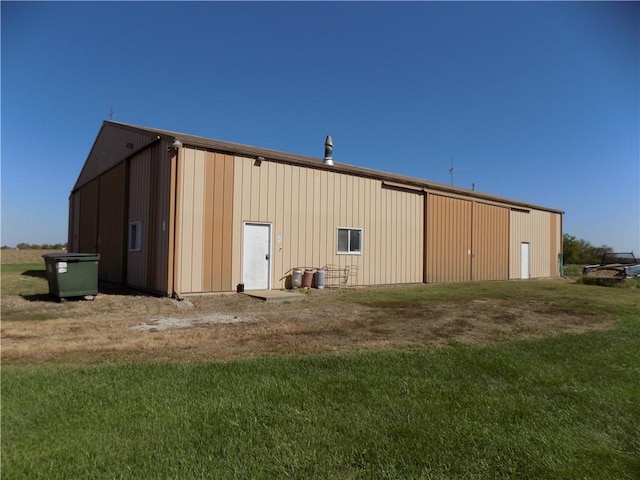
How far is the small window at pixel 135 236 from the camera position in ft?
45.1

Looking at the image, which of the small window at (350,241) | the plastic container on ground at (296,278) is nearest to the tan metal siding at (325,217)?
the small window at (350,241)

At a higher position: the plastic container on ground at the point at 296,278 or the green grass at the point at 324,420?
the plastic container on ground at the point at 296,278

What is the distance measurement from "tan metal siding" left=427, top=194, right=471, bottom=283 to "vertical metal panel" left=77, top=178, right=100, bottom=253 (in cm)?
1599

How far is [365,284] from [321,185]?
14.2ft

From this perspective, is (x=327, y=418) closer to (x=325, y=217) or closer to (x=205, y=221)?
(x=205, y=221)

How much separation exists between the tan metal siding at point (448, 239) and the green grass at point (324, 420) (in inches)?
532

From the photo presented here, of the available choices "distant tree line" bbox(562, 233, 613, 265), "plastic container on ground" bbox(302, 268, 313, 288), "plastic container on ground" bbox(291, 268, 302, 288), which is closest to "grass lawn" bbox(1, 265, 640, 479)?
"plastic container on ground" bbox(291, 268, 302, 288)

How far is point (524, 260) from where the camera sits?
2439 cm

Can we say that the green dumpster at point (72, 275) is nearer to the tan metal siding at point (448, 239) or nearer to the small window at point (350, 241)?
the small window at point (350, 241)

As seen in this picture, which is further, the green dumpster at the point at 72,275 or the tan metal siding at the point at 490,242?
the tan metal siding at the point at 490,242

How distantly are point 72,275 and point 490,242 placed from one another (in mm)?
19337

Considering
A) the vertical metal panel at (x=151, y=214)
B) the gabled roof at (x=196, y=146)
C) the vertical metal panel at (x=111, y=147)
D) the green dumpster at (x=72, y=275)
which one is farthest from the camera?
the vertical metal panel at (x=111, y=147)

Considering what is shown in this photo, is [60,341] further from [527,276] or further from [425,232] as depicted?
[527,276]

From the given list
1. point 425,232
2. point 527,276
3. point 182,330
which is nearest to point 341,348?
point 182,330
